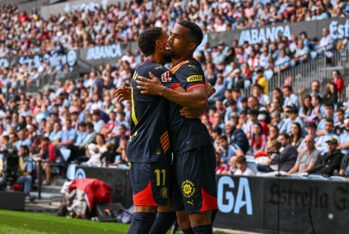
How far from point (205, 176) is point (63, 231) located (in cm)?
566

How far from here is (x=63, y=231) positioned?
463 inches

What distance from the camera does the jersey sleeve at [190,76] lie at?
259 inches

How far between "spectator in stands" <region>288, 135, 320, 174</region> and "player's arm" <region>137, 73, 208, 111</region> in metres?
6.99

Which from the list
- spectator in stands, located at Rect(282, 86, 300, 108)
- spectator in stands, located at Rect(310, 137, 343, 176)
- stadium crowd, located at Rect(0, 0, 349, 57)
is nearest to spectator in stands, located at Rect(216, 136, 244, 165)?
spectator in stands, located at Rect(282, 86, 300, 108)

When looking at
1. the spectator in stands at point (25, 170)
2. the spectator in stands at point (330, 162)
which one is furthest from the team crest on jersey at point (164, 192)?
the spectator in stands at point (25, 170)

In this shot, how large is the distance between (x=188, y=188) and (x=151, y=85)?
0.89 metres

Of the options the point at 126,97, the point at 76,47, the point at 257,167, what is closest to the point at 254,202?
the point at 257,167

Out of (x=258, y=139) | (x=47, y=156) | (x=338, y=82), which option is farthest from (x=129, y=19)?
(x=258, y=139)

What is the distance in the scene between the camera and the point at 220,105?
18.5 meters

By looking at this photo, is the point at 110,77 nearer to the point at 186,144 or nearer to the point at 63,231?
the point at 63,231

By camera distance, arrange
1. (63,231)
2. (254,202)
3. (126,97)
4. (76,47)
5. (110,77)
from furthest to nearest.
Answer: (76,47)
(110,77)
(254,202)
(63,231)
(126,97)

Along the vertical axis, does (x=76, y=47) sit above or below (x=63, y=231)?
above

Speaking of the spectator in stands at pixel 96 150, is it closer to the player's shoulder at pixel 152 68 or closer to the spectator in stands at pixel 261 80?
the spectator in stands at pixel 261 80

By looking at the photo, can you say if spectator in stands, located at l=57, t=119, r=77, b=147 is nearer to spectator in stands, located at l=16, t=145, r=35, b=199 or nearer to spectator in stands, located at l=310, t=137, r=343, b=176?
spectator in stands, located at l=16, t=145, r=35, b=199
